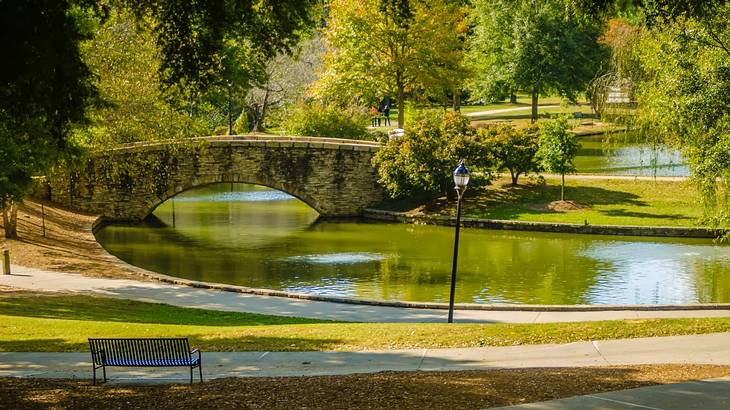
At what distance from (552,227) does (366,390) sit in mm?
28577

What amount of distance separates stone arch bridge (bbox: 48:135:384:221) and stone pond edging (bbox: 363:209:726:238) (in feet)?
5.95

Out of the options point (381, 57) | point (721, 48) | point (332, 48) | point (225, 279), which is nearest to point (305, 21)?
point (721, 48)

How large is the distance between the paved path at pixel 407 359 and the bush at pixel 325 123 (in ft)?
129

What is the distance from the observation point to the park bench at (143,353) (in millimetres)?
13789

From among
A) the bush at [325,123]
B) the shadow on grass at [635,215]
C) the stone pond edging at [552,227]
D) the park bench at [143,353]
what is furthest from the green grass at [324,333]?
the bush at [325,123]

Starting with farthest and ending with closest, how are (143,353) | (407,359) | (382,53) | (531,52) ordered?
(531,52), (382,53), (407,359), (143,353)

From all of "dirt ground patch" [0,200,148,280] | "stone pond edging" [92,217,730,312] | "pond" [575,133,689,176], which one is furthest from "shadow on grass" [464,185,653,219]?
"stone pond edging" [92,217,730,312]

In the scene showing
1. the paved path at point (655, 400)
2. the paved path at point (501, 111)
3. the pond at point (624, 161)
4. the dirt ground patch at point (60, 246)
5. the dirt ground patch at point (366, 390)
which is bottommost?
the dirt ground patch at point (60, 246)

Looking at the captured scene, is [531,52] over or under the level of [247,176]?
over

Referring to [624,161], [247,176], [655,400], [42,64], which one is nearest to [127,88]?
[247,176]

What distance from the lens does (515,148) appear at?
4528 centimetres

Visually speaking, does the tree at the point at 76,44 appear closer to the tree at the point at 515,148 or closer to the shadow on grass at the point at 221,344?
the shadow on grass at the point at 221,344

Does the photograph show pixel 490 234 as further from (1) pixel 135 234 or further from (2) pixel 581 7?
(2) pixel 581 7

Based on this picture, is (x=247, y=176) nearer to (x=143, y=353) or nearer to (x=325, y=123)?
(x=325, y=123)
